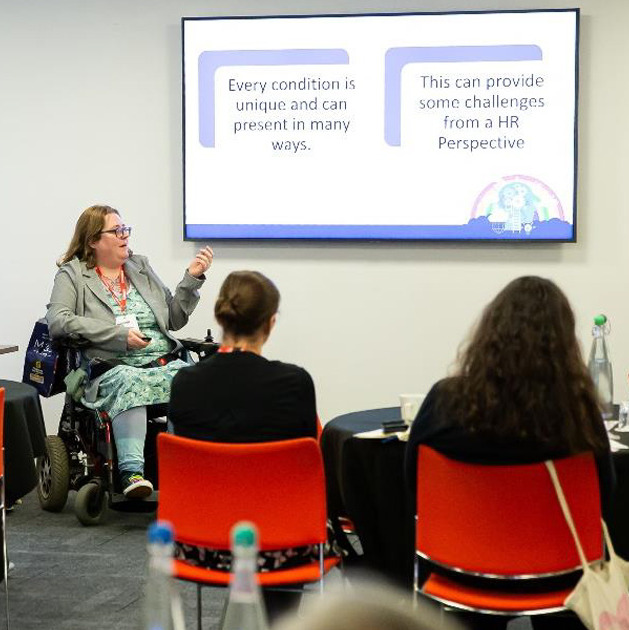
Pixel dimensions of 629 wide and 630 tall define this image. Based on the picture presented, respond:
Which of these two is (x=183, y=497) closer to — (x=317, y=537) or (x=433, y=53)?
(x=317, y=537)

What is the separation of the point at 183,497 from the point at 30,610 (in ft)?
4.24

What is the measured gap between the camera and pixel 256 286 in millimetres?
2928

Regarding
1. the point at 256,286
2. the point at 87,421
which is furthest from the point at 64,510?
the point at 256,286

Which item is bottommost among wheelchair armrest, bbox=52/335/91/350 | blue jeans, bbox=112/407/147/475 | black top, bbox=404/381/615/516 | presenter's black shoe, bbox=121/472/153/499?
presenter's black shoe, bbox=121/472/153/499

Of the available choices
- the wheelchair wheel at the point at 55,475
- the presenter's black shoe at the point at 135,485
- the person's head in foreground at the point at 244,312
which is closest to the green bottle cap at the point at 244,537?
the person's head in foreground at the point at 244,312

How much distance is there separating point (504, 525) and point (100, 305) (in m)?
2.84

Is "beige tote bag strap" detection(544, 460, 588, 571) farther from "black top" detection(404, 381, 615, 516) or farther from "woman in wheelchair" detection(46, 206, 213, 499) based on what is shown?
"woman in wheelchair" detection(46, 206, 213, 499)

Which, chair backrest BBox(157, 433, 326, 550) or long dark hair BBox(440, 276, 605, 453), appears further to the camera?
chair backrest BBox(157, 433, 326, 550)

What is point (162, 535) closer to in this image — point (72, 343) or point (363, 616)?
point (363, 616)

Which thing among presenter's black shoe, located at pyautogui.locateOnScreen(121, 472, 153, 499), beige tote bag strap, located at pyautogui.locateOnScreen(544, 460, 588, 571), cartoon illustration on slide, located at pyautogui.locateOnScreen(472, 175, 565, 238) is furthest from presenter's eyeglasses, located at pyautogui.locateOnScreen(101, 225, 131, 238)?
beige tote bag strap, located at pyautogui.locateOnScreen(544, 460, 588, 571)

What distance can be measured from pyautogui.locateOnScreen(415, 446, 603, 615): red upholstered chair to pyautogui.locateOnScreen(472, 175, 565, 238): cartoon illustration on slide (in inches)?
126

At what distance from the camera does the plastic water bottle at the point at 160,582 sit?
1.05 m

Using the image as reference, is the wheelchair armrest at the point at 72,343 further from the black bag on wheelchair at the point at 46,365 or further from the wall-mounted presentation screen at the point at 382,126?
the wall-mounted presentation screen at the point at 382,126

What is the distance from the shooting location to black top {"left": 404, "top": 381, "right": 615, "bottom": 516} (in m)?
2.48
